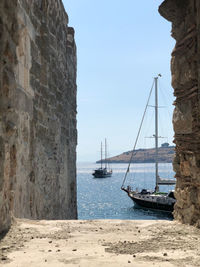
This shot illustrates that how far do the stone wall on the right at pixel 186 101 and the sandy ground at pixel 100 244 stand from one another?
Result: 0.32 meters

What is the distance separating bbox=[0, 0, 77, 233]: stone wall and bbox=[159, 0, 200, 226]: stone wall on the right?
1771 mm

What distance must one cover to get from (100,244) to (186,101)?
176cm

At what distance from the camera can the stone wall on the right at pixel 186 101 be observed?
3.45 meters

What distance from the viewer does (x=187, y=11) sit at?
368cm

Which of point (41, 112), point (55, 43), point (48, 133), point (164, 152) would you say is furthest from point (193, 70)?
point (164, 152)

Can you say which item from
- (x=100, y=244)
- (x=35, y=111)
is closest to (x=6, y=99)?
(x=100, y=244)

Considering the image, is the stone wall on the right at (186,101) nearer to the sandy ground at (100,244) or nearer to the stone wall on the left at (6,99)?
the sandy ground at (100,244)

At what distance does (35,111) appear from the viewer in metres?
5.01

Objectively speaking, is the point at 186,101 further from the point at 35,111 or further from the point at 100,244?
the point at 35,111

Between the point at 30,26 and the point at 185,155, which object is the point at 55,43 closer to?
the point at 30,26

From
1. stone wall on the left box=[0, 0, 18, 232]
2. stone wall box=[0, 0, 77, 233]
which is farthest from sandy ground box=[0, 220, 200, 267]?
stone wall box=[0, 0, 77, 233]

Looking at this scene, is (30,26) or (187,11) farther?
(30,26)

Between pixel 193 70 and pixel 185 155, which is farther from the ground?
pixel 193 70

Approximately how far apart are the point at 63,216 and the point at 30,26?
402 cm
